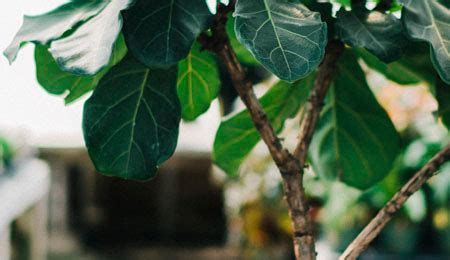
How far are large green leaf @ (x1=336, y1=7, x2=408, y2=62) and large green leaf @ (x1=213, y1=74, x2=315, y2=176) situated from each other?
264mm

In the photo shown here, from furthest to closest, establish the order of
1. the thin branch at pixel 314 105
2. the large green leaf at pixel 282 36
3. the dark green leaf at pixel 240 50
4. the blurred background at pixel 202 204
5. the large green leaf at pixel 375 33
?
the blurred background at pixel 202 204, the dark green leaf at pixel 240 50, the thin branch at pixel 314 105, the large green leaf at pixel 375 33, the large green leaf at pixel 282 36

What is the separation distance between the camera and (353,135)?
1.11m

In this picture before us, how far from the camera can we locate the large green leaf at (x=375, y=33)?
2.38 feet

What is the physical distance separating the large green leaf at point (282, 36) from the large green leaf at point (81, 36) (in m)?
0.13

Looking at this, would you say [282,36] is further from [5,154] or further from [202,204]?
[202,204]

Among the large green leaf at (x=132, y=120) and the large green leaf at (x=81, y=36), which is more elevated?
the large green leaf at (x=81, y=36)

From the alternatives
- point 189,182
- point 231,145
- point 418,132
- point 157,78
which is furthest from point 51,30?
point 189,182

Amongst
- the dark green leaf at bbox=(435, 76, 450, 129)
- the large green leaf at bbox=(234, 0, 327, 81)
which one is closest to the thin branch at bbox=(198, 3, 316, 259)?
the large green leaf at bbox=(234, 0, 327, 81)

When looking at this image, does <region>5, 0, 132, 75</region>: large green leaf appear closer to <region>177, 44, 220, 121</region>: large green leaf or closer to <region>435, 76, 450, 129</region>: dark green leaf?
<region>177, 44, 220, 121</region>: large green leaf

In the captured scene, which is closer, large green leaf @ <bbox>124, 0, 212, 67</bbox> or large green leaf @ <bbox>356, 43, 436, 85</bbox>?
large green leaf @ <bbox>124, 0, 212, 67</bbox>

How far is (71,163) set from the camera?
8578 mm

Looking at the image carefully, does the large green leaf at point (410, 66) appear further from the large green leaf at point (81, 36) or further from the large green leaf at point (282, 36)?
the large green leaf at point (81, 36)

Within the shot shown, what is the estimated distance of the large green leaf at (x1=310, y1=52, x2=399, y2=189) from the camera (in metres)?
1.06

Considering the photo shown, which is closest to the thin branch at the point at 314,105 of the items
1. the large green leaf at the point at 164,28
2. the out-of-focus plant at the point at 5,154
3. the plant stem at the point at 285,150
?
the plant stem at the point at 285,150
